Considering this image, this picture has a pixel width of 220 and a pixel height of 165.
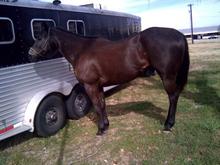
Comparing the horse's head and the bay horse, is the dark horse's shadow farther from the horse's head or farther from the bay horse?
the horse's head

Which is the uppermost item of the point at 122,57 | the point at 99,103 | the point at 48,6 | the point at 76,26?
the point at 48,6

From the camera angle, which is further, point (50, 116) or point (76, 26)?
point (76, 26)

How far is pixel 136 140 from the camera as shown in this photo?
192 inches

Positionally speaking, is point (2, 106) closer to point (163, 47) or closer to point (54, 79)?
point (54, 79)

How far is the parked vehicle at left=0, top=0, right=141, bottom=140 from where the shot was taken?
15.4ft

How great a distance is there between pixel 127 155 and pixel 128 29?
612cm

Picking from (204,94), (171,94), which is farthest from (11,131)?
(204,94)

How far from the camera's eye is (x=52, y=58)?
575cm

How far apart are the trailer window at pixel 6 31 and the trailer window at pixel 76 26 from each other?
67.2 inches

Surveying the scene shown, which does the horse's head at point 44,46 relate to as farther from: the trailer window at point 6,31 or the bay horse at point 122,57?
the trailer window at point 6,31

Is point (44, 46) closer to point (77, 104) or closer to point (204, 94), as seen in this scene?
point (77, 104)

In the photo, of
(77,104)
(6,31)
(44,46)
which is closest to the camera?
(6,31)

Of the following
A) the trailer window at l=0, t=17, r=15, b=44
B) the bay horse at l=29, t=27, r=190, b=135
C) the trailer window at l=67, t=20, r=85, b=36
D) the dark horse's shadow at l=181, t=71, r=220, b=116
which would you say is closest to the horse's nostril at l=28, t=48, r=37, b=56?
the bay horse at l=29, t=27, r=190, b=135

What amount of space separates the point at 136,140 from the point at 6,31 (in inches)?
114
